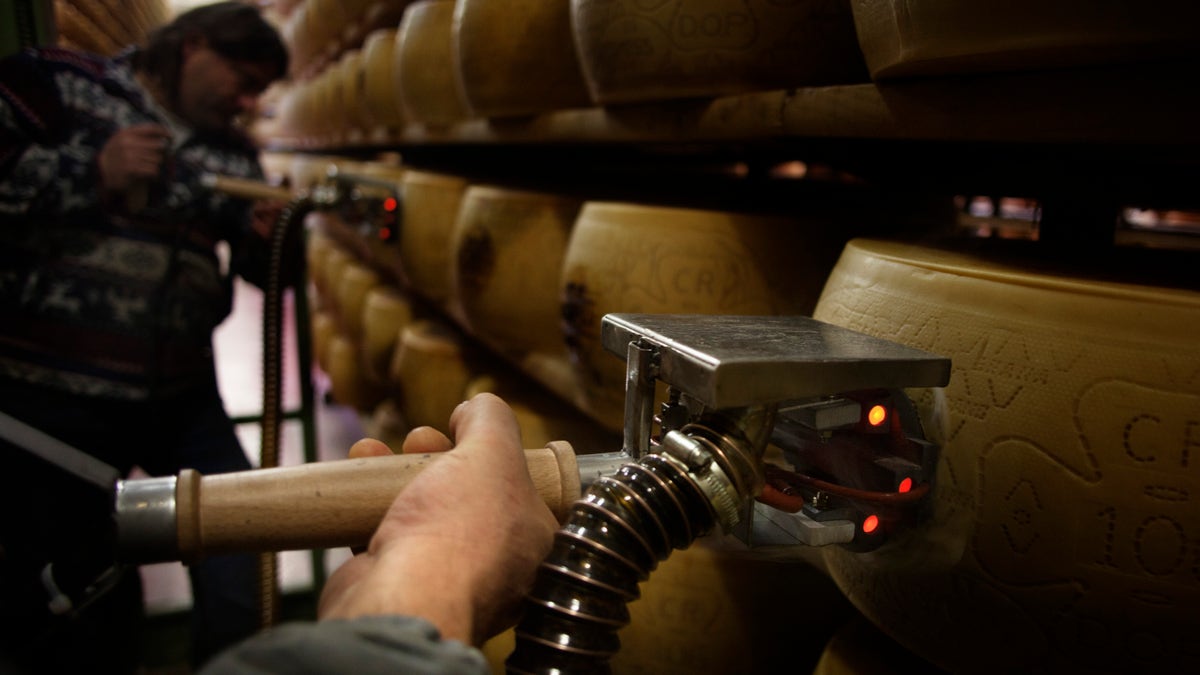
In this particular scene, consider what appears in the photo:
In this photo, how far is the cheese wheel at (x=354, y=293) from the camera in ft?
6.98

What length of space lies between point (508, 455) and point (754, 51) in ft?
1.14

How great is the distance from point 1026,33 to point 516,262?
2.30 feet

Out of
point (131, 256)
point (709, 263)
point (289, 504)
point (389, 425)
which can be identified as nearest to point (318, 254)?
point (389, 425)

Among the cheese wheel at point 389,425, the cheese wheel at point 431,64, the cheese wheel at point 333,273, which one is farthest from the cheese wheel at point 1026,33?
the cheese wheel at point 333,273

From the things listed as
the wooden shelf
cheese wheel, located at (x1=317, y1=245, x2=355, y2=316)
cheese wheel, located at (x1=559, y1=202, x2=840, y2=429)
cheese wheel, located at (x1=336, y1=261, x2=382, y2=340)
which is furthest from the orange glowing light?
cheese wheel, located at (x1=317, y1=245, x2=355, y2=316)

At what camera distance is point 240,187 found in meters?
1.37

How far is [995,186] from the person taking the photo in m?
0.70

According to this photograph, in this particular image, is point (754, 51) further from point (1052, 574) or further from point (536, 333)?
point (536, 333)

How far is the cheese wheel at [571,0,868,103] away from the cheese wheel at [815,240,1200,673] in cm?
20

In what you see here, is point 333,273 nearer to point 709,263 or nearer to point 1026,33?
point 709,263

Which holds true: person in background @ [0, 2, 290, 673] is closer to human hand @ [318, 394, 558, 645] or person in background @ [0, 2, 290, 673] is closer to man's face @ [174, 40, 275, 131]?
man's face @ [174, 40, 275, 131]

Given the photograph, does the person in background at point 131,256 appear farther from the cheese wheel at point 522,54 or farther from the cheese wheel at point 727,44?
the cheese wheel at point 727,44

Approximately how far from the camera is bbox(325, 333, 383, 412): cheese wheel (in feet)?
7.31

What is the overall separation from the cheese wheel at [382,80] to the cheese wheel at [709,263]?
3.15ft
